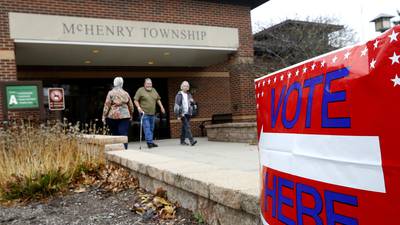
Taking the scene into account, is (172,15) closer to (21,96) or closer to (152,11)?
(152,11)

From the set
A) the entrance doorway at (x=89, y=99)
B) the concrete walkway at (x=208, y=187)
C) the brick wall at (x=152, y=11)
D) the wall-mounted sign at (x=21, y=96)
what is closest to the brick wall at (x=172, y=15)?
the brick wall at (x=152, y=11)

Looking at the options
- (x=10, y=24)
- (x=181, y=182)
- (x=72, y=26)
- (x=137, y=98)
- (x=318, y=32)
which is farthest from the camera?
(x=318, y=32)

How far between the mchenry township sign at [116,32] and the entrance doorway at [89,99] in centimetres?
356

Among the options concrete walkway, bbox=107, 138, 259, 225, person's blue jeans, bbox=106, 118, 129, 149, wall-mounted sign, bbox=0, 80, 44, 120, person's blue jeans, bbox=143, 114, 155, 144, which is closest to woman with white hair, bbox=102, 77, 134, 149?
person's blue jeans, bbox=106, 118, 129, 149

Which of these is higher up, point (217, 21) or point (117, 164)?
point (217, 21)

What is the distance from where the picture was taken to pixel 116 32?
12.1 m

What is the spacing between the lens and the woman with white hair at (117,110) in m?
8.43

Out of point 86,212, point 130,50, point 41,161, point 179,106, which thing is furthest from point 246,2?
point 86,212

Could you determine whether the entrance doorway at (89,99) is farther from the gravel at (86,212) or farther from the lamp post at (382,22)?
the gravel at (86,212)

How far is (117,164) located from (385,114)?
5.13m

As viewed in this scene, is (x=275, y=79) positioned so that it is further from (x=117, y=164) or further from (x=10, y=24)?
(x=10, y=24)

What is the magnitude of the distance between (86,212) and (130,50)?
8.96m

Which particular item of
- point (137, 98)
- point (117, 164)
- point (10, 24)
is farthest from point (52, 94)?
point (117, 164)

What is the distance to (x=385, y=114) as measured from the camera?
1146mm
